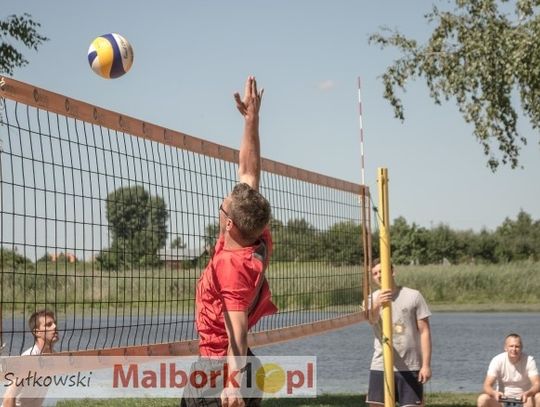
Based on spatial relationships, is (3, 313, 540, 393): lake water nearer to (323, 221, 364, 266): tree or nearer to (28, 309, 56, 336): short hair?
(323, 221, 364, 266): tree

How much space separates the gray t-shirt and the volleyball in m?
3.12

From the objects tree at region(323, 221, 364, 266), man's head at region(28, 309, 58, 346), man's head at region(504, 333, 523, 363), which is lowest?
man's head at region(504, 333, 523, 363)

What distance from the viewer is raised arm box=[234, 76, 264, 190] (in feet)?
18.0

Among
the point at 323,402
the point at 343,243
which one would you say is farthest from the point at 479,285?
the point at 343,243

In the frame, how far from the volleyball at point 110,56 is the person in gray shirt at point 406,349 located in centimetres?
307

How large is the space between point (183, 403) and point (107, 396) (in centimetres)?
818

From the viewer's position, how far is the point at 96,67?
27.8ft

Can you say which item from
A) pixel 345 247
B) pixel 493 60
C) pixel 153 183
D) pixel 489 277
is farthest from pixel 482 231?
pixel 153 183

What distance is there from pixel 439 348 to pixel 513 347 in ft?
48.7

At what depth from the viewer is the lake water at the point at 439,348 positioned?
18.2m

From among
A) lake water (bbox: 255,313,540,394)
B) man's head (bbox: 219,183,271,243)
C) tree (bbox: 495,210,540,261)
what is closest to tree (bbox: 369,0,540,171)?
lake water (bbox: 255,313,540,394)

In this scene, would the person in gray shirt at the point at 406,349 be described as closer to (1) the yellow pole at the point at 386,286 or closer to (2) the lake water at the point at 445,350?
(1) the yellow pole at the point at 386,286

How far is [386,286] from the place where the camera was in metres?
9.91

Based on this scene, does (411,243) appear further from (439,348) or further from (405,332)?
(405,332)
